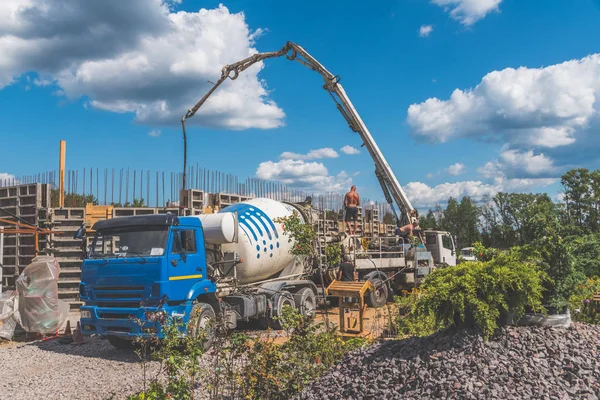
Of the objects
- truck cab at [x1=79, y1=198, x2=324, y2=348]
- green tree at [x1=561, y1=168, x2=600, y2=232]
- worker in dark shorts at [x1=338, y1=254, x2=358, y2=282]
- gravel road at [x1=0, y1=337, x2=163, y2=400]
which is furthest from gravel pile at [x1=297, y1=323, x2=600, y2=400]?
green tree at [x1=561, y1=168, x2=600, y2=232]

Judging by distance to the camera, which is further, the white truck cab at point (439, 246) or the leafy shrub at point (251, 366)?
the white truck cab at point (439, 246)

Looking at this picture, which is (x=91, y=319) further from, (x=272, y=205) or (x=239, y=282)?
(x=272, y=205)

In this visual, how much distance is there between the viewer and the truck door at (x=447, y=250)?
773 inches

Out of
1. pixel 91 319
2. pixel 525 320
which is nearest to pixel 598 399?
pixel 525 320

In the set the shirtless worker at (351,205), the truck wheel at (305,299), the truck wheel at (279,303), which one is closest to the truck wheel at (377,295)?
the shirtless worker at (351,205)

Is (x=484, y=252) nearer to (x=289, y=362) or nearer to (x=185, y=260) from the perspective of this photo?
(x=289, y=362)

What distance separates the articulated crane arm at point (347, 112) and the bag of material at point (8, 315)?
28.2 ft

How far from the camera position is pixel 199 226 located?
35.2 ft

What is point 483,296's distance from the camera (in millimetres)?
6680

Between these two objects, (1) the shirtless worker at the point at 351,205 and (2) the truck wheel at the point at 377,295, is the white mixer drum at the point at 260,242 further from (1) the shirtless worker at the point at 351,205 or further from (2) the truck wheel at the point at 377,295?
(1) the shirtless worker at the point at 351,205

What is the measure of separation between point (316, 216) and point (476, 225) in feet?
154

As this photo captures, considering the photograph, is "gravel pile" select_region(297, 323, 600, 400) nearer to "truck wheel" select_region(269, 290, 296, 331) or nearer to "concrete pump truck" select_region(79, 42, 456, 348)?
"concrete pump truck" select_region(79, 42, 456, 348)

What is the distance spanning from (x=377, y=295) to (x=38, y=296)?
32.8 feet

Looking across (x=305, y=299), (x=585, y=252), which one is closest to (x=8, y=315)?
(x=305, y=299)
